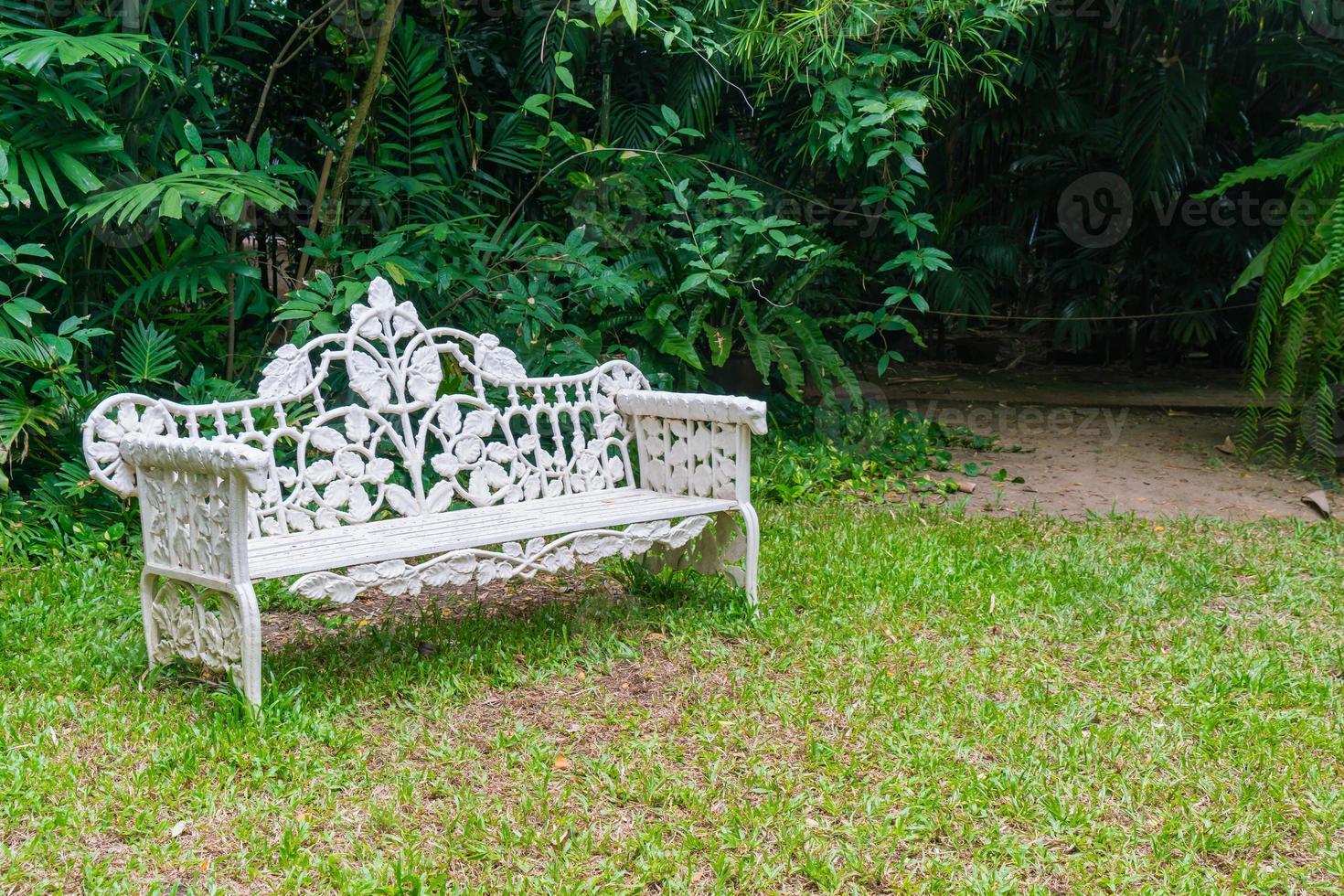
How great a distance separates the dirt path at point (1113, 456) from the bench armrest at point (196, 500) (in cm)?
377

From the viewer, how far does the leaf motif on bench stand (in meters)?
3.01

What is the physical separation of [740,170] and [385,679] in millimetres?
4088

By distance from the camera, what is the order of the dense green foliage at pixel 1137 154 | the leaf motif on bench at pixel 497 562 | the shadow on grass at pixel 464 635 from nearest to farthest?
the leaf motif on bench at pixel 497 562 < the shadow on grass at pixel 464 635 < the dense green foliage at pixel 1137 154

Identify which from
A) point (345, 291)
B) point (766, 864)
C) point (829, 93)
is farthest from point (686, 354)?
point (766, 864)

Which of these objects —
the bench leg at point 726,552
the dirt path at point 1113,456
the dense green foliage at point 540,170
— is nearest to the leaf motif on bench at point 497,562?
the bench leg at point 726,552

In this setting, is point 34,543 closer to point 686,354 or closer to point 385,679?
point 385,679

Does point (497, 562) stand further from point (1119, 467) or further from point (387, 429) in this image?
point (1119, 467)

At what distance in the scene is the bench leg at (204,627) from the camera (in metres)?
2.90

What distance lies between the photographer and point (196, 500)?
2980 millimetres

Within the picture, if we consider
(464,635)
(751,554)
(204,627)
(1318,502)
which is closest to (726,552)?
(751,554)

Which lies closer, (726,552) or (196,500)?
(196,500)

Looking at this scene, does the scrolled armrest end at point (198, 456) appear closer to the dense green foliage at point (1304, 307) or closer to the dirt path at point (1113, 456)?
the dirt path at point (1113, 456)

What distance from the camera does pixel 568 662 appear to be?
141 inches

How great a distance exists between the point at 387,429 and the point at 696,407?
1.01 meters
